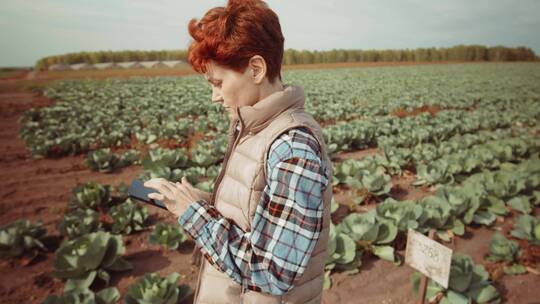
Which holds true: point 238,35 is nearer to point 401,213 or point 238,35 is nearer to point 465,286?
point 465,286

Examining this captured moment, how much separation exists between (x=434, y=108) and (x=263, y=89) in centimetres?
1752

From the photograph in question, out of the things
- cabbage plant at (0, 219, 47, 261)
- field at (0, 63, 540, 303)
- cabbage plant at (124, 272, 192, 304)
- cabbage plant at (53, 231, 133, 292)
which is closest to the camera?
cabbage plant at (124, 272, 192, 304)

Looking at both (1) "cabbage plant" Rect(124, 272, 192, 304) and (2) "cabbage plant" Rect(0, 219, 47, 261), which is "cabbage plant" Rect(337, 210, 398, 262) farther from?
(2) "cabbage plant" Rect(0, 219, 47, 261)

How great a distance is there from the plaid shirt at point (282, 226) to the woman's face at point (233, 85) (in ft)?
0.78

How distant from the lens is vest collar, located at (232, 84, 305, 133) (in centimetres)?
116

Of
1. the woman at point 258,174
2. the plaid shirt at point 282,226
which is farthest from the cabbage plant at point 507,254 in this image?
the plaid shirt at point 282,226

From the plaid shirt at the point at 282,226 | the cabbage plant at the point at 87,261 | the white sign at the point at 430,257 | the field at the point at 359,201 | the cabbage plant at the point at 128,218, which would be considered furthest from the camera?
the cabbage plant at the point at 128,218

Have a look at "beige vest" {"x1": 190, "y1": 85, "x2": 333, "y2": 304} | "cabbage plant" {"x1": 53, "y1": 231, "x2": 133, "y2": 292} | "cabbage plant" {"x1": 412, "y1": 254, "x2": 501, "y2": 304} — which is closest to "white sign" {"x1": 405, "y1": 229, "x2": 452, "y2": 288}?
"cabbage plant" {"x1": 412, "y1": 254, "x2": 501, "y2": 304}

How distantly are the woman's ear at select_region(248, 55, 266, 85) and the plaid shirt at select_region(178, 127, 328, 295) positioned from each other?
0.25 metres

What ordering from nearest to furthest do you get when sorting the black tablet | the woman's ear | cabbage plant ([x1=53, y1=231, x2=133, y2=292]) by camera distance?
1. the woman's ear
2. the black tablet
3. cabbage plant ([x1=53, y1=231, x2=133, y2=292])

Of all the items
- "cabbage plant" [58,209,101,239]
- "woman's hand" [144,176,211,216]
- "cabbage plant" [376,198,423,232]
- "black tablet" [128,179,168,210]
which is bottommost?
"cabbage plant" [58,209,101,239]

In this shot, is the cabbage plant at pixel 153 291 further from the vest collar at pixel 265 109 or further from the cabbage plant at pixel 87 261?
the vest collar at pixel 265 109

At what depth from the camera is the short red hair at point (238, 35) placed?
1100 millimetres

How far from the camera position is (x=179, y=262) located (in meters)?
3.94
